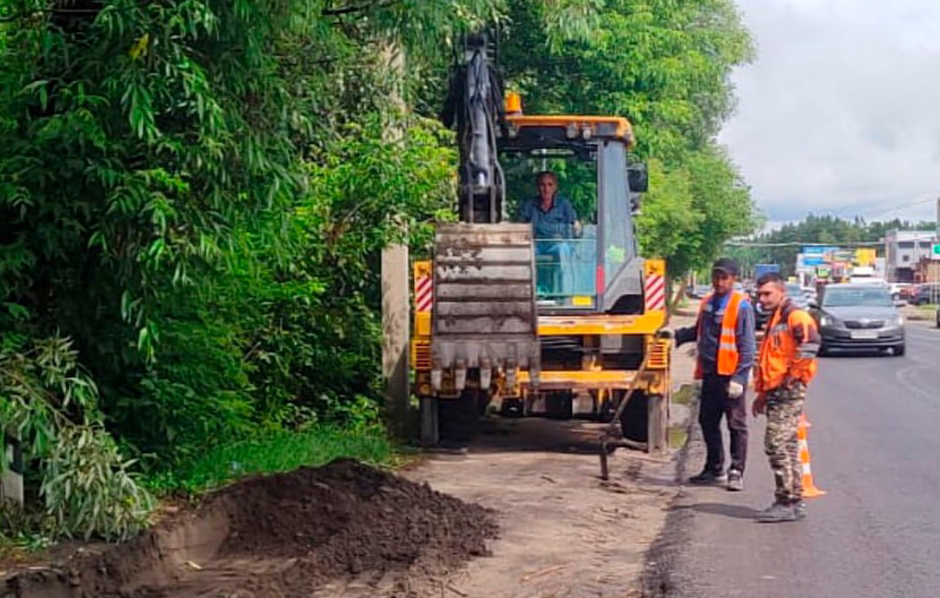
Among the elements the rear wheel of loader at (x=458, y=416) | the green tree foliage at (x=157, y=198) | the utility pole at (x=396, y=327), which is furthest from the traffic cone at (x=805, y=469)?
the utility pole at (x=396, y=327)

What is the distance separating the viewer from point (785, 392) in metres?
9.69

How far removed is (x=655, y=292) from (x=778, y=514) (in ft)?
16.0

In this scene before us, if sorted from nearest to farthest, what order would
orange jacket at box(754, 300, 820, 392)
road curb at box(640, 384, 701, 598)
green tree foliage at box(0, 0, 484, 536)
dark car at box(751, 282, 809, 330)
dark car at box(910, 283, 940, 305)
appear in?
road curb at box(640, 384, 701, 598), green tree foliage at box(0, 0, 484, 536), orange jacket at box(754, 300, 820, 392), dark car at box(751, 282, 809, 330), dark car at box(910, 283, 940, 305)

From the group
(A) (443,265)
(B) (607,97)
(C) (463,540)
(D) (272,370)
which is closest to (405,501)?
(C) (463,540)

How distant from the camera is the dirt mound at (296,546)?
24.1 ft

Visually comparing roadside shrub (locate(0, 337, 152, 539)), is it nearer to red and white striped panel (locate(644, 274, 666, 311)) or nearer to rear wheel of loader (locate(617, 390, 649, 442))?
rear wheel of loader (locate(617, 390, 649, 442))

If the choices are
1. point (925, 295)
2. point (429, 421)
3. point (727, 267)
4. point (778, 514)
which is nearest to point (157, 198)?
point (778, 514)

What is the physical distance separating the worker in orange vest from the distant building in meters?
109

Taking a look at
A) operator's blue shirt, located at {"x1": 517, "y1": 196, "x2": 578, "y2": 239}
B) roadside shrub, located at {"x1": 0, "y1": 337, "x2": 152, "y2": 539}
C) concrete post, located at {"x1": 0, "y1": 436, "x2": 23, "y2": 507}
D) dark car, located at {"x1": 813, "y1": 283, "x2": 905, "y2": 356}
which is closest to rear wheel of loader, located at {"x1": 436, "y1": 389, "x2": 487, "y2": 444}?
operator's blue shirt, located at {"x1": 517, "y1": 196, "x2": 578, "y2": 239}

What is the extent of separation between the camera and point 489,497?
422 inches

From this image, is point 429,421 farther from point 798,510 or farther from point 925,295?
point 925,295

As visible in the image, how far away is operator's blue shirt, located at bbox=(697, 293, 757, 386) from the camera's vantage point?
1117cm

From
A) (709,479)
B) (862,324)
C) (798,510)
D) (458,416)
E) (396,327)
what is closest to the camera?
(798,510)

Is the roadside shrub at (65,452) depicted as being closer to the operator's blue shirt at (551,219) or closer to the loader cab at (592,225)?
the loader cab at (592,225)
